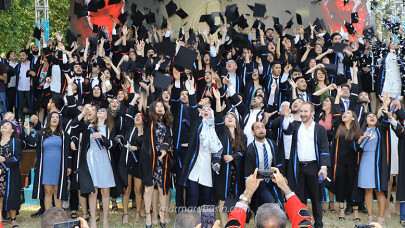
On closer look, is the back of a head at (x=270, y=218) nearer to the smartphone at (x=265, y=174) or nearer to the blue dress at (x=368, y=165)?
the smartphone at (x=265, y=174)

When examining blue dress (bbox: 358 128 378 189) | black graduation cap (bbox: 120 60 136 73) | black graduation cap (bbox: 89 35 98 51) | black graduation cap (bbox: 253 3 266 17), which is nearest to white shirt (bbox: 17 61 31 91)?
black graduation cap (bbox: 89 35 98 51)

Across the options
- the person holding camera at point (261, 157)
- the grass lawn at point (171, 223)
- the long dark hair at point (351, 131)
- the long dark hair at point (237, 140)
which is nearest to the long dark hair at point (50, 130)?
the grass lawn at point (171, 223)

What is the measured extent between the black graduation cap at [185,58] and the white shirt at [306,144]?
86.6 inches

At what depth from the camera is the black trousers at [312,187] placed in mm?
8023

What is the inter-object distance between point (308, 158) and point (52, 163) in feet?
11.2

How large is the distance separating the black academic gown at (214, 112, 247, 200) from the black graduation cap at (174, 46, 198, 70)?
1.36m

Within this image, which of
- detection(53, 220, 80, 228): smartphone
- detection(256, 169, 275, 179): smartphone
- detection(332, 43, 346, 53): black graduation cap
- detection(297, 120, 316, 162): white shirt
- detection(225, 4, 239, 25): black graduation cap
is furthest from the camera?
detection(225, 4, 239, 25): black graduation cap

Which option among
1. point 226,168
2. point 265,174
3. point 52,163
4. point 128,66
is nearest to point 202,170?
point 226,168

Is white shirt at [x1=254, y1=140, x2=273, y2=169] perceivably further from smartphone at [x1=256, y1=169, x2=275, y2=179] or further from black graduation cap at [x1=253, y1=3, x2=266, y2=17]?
black graduation cap at [x1=253, y1=3, x2=266, y2=17]

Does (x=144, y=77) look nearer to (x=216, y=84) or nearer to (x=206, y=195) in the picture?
(x=216, y=84)

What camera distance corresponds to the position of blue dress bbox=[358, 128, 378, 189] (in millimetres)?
8648

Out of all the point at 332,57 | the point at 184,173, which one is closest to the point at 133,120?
the point at 184,173

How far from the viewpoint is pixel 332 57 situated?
11883mm

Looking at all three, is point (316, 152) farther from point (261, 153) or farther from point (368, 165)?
point (368, 165)
